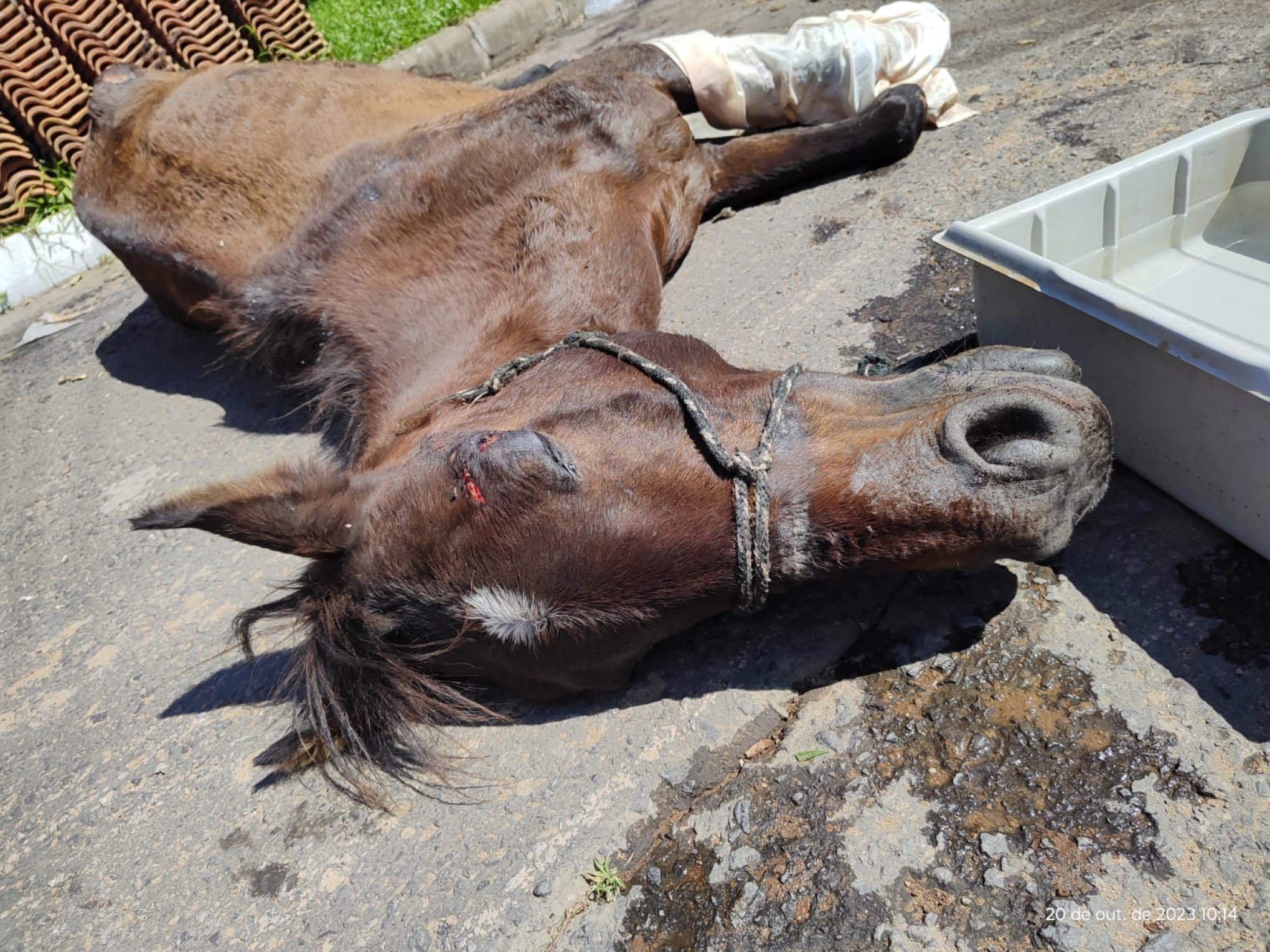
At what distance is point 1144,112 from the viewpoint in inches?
121

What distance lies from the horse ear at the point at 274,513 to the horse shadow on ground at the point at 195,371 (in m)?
1.37

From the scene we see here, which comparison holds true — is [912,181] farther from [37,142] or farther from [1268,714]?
[37,142]

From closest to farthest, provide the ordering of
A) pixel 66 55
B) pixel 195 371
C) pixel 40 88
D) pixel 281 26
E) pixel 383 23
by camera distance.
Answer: pixel 195 371 < pixel 40 88 < pixel 66 55 < pixel 281 26 < pixel 383 23

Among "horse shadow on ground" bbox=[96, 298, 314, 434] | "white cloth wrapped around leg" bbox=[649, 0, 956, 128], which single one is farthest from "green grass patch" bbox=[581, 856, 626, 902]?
"white cloth wrapped around leg" bbox=[649, 0, 956, 128]

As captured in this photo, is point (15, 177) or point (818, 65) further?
point (15, 177)

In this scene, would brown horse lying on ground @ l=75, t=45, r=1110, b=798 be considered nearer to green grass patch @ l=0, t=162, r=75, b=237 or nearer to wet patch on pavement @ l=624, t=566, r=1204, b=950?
wet patch on pavement @ l=624, t=566, r=1204, b=950

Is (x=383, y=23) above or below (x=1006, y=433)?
below

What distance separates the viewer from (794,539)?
160 cm

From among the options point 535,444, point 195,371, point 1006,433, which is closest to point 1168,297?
point 1006,433

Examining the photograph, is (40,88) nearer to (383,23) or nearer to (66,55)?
(66,55)

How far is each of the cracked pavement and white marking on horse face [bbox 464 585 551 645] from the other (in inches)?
15.6

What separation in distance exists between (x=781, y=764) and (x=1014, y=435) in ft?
2.52

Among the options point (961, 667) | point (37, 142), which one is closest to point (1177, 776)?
point (961, 667)

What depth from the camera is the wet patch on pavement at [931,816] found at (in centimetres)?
149
